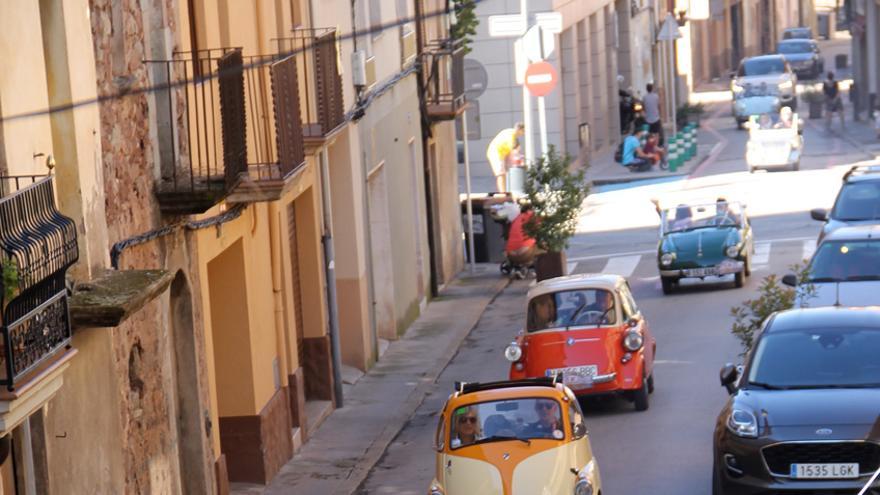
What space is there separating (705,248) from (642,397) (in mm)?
8833

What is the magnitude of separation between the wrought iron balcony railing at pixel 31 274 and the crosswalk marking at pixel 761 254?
2160 centimetres

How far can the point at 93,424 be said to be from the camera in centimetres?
1247

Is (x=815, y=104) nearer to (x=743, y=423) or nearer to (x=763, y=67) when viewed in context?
(x=763, y=67)

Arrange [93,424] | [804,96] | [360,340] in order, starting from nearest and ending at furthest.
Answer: [93,424]
[360,340]
[804,96]

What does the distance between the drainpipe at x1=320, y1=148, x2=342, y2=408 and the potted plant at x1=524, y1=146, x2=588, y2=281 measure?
8113 millimetres

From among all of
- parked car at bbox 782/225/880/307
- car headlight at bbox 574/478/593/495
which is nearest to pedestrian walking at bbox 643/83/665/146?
parked car at bbox 782/225/880/307

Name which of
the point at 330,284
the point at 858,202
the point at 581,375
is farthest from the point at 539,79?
the point at 581,375

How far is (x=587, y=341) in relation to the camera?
20219mm

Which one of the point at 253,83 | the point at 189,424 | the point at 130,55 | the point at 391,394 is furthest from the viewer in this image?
the point at 391,394

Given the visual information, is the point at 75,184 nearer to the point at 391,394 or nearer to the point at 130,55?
the point at 130,55

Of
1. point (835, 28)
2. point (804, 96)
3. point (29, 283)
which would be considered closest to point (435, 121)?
point (29, 283)

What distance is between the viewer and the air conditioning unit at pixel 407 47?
30.2m

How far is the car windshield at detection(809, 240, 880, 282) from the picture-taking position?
2164 cm

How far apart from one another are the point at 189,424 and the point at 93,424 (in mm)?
3944
